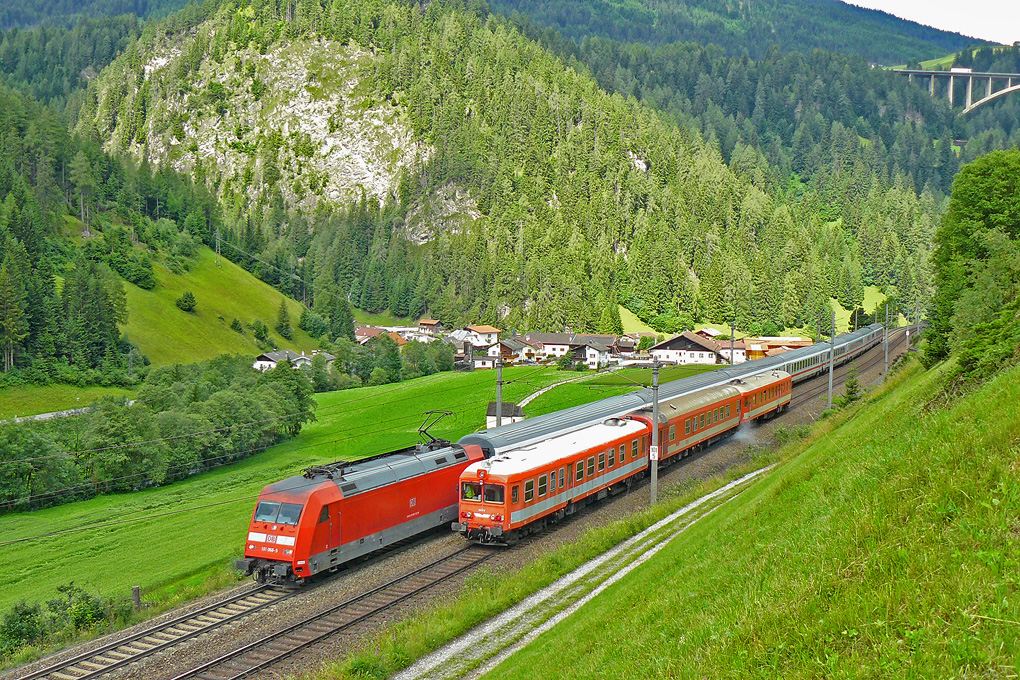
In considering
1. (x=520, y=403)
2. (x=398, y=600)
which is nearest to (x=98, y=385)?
(x=520, y=403)

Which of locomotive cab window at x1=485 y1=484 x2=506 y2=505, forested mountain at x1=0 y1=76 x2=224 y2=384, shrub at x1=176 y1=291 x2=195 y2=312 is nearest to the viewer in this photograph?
locomotive cab window at x1=485 y1=484 x2=506 y2=505

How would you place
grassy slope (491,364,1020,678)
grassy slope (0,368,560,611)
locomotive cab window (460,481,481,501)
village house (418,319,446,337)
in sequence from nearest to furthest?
grassy slope (491,364,1020,678) → locomotive cab window (460,481,481,501) → grassy slope (0,368,560,611) → village house (418,319,446,337)

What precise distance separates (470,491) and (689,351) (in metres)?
99.1

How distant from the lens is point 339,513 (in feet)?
88.9

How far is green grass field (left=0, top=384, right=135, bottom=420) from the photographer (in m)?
99.7

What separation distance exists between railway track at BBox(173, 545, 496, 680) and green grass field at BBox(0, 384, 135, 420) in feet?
279

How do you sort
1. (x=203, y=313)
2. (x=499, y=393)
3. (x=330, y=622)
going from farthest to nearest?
(x=203, y=313) → (x=499, y=393) → (x=330, y=622)

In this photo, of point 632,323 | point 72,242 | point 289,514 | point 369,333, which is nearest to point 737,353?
point 632,323

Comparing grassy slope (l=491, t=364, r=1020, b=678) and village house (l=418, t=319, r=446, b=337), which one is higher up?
grassy slope (l=491, t=364, r=1020, b=678)

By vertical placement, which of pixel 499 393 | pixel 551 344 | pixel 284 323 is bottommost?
pixel 551 344

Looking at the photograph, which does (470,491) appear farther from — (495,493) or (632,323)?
(632,323)

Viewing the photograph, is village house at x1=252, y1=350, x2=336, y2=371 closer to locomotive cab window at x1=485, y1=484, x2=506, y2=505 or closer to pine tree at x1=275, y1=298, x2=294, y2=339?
pine tree at x1=275, y1=298, x2=294, y2=339

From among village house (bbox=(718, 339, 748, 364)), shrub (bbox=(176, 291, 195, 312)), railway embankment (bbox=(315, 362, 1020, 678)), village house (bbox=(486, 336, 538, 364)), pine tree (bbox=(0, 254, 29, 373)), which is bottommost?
village house (bbox=(486, 336, 538, 364))

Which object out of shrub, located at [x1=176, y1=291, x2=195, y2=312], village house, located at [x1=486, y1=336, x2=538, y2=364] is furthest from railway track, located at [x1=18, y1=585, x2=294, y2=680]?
shrub, located at [x1=176, y1=291, x2=195, y2=312]
